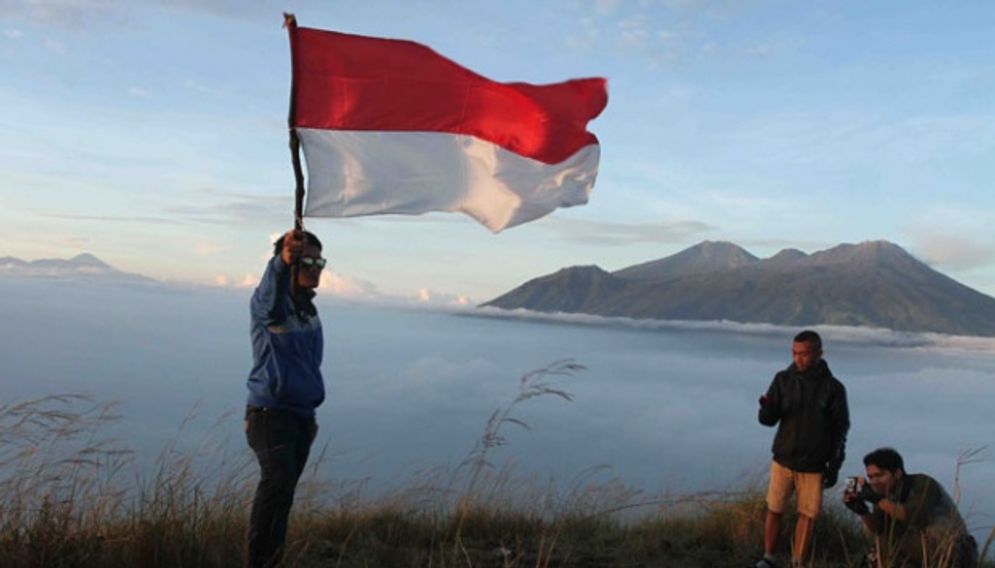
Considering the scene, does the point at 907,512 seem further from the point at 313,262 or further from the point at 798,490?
the point at 313,262

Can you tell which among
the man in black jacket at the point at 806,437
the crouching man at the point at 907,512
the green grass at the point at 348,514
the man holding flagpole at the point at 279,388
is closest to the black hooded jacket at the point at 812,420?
the man in black jacket at the point at 806,437

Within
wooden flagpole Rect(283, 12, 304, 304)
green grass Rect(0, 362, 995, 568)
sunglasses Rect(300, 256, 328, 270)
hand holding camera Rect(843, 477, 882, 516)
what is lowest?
green grass Rect(0, 362, 995, 568)

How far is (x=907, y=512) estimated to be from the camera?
514 cm

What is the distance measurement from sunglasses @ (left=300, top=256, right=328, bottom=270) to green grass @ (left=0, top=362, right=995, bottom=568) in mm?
1428

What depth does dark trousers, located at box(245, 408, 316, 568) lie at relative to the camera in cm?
387

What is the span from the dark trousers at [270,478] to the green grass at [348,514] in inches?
7.9

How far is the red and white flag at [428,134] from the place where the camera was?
4672 millimetres

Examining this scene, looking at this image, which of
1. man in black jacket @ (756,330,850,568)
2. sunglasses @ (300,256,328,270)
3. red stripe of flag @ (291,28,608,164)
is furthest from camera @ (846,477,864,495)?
sunglasses @ (300,256,328,270)

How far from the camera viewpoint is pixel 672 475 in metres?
8.21

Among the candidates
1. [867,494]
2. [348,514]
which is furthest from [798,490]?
[348,514]

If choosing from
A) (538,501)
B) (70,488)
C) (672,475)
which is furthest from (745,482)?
(70,488)

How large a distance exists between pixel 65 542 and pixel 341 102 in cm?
288

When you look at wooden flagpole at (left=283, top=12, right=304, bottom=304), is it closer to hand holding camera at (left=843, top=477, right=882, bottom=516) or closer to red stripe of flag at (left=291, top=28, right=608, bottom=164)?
red stripe of flag at (left=291, top=28, right=608, bottom=164)

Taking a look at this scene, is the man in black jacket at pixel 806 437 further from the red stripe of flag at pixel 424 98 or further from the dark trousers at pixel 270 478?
the dark trousers at pixel 270 478
